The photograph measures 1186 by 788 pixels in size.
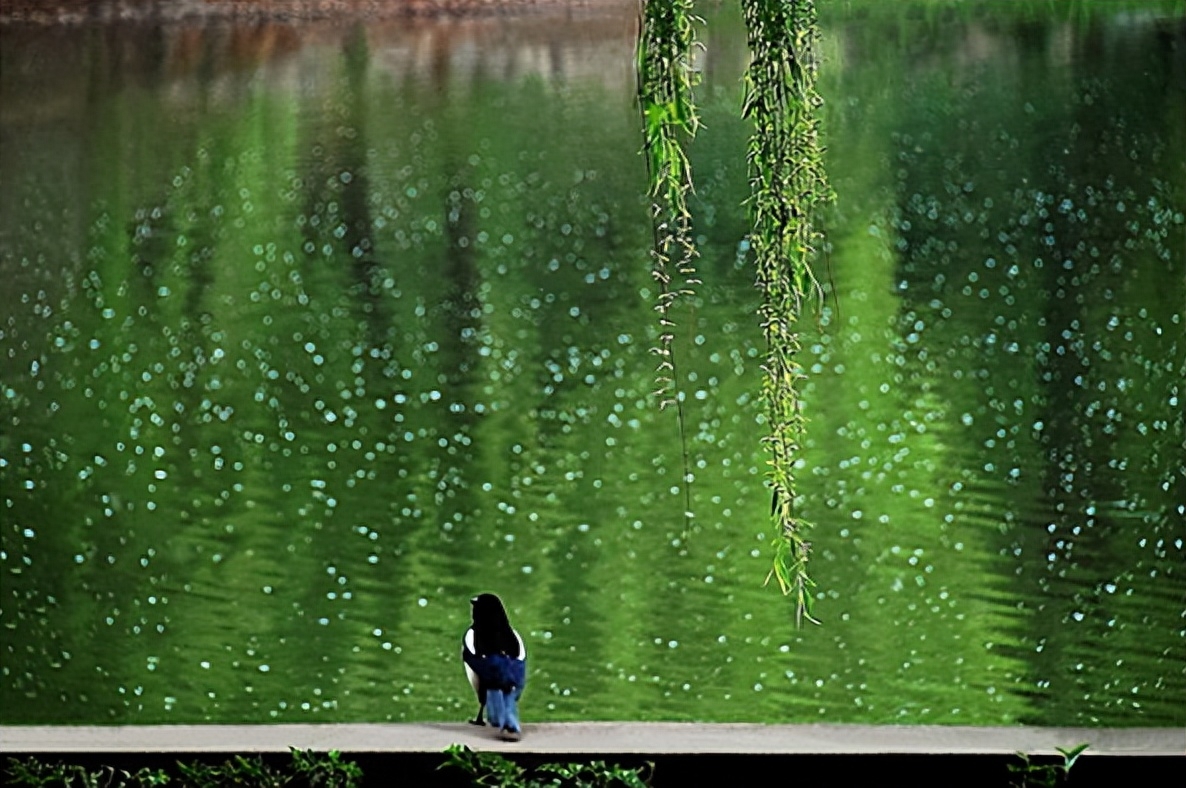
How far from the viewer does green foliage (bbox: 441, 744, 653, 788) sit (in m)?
2.11

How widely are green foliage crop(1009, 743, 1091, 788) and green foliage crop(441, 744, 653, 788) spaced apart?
1.76 feet

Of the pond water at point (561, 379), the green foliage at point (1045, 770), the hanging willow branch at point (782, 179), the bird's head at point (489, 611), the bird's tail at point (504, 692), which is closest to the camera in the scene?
the hanging willow branch at point (782, 179)

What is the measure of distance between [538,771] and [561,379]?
1188mm

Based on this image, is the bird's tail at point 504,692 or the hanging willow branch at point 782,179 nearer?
the hanging willow branch at point 782,179

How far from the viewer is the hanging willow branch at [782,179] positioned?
68.3 inches

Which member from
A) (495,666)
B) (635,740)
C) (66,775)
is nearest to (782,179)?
(635,740)

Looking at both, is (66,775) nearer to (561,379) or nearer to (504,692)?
(504,692)

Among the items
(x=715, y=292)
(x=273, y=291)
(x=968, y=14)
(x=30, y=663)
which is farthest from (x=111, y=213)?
(x=968, y=14)

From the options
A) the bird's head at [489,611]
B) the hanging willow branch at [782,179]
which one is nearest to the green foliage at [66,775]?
the bird's head at [489,611]

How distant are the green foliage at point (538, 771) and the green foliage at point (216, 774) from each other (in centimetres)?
16

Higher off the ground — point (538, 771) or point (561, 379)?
point (561, 379)

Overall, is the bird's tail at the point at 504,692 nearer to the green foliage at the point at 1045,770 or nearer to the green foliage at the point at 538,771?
the green foliage at the point at 538,771

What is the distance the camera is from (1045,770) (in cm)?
212

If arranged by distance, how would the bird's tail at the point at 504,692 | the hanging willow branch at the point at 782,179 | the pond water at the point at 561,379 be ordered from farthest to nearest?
the pond water at the point at 561,379
the bird's tail at the point at 504,692
the hanging willow branch at the point at 782,179
